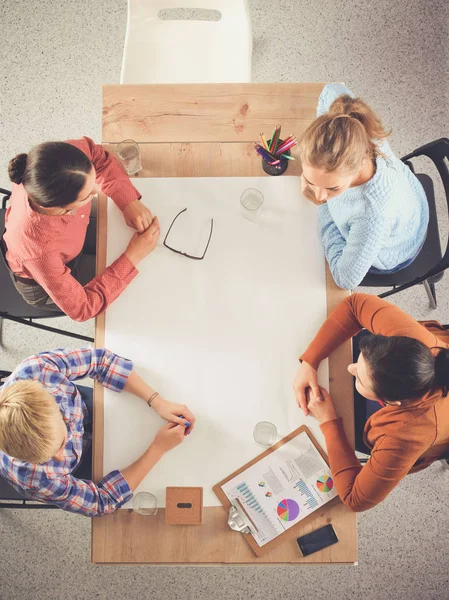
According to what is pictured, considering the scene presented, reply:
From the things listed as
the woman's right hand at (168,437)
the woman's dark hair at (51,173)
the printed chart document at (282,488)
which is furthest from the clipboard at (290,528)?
the woman's dark hair at (51,173)

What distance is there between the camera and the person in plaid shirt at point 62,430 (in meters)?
1.18

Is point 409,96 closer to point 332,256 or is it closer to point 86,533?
point 332,256

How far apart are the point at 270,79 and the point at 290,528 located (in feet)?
6.52

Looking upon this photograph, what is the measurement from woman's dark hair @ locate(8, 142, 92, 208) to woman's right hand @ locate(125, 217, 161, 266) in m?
0.20

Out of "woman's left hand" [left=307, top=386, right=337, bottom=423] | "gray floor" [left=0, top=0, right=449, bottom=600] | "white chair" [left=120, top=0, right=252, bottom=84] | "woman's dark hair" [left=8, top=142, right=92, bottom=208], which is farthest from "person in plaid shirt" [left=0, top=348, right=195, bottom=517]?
"white chair" [left=120, top=0, right=252, bottom=84]

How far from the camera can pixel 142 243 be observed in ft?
4.61

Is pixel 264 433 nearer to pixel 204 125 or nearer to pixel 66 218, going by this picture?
pixel 66 218

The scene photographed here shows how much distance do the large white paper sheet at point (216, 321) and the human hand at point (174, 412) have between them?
3cm

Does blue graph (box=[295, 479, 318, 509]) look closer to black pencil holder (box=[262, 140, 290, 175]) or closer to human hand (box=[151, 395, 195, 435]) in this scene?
human hand (box=[151, 395, 195, 435])

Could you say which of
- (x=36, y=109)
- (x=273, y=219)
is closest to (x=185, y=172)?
(x=273, y=219)

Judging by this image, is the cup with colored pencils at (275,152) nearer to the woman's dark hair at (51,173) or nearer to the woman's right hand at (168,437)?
the woman's dark hair at (51,173)

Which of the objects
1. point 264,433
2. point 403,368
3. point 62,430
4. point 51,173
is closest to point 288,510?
point 264,433

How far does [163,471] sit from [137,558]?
0.22 meters

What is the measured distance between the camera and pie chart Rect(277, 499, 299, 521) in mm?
1279
